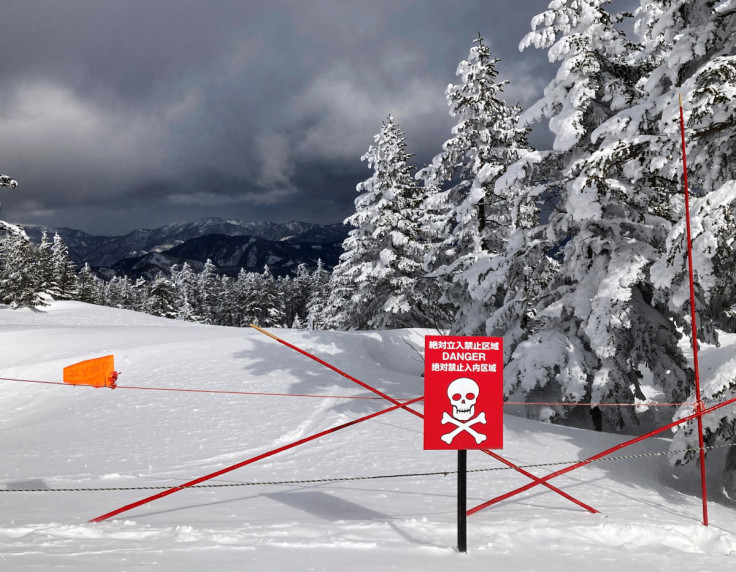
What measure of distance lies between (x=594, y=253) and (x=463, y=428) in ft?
24.9

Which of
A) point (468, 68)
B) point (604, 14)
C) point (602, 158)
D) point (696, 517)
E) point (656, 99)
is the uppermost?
point (468, 68)

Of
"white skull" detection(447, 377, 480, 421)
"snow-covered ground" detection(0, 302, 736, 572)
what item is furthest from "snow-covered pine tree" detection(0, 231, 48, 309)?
"white skull" detection(447, 377, 480, 421)

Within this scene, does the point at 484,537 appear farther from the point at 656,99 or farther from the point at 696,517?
the point at 656,99

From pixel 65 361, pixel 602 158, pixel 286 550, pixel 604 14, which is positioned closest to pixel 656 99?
pixel 602 158

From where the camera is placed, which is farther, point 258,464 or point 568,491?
point 258,464

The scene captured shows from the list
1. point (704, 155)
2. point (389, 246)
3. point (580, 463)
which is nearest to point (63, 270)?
point (389, 246)

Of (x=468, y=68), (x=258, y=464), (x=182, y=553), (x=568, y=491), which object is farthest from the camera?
(x=468, y=68)

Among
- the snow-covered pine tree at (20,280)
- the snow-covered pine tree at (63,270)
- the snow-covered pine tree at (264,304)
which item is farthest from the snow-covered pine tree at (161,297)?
the snow-covered pine tree at (20,280)

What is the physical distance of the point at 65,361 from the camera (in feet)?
51.4

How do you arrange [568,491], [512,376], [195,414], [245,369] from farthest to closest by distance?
[245,369] → [195,414] → [512,376] → [568,491]

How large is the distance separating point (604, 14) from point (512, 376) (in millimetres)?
8196

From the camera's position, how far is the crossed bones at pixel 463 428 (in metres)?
4.73

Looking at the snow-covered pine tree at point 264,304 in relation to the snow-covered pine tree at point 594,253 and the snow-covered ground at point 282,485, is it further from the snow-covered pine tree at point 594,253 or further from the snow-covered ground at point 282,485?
the snow-covered pine tree at point 594,253

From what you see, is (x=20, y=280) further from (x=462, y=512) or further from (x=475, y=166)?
(x=462, y=512)
